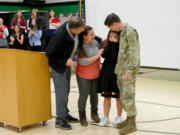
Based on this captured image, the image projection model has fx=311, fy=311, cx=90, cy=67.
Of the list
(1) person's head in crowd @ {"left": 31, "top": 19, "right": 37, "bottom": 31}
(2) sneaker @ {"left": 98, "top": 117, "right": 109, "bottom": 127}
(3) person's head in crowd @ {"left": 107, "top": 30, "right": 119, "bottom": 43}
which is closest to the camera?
(3) person's head in crowd @ {"left": 107, "top": 30, "right": 119, "bottom": 43}

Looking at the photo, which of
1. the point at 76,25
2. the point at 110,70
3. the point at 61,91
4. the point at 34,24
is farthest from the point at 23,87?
the point at 34,24

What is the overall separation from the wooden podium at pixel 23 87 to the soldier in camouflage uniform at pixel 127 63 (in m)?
0.98

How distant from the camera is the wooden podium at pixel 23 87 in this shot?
3.79 meters

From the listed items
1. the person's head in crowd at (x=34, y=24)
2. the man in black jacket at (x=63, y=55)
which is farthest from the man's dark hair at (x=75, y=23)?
the person's head in crowd at (x=34, y=24)

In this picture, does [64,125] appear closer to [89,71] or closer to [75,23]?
[89,71]

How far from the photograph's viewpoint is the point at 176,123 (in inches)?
168

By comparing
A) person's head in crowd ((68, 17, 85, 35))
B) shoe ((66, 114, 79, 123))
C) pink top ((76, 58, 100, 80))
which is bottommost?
shoe ((66, 114, 79, 123))

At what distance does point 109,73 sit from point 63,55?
2.08ft

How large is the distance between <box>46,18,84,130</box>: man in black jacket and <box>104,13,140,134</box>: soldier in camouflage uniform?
462mm

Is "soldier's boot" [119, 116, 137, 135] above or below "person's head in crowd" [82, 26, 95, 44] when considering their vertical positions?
below

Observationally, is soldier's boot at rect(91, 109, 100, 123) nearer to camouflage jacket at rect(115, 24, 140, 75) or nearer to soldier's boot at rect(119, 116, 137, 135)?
soldier's boot at rect(119, 116, 137, 135)

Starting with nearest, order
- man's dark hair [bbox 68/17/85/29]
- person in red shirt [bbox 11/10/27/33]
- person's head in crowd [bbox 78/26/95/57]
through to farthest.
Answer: man's dark hair [bbox 68/17/85/29] → person's head in crowd [bbox 78/26/95/57] → person in red shirt [bbox 11/10/27/33]

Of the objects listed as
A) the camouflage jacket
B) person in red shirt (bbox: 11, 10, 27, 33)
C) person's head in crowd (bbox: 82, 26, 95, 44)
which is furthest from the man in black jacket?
person in red shirt (bbox: 11, 10, 27, 33)

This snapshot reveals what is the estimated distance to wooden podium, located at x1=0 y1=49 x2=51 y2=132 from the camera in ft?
12.4
